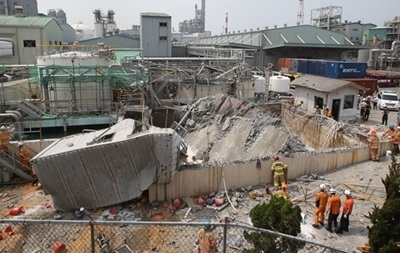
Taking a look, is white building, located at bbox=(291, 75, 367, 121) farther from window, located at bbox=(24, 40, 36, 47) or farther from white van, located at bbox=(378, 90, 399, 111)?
window, located at bbox=(24, 40, 36, 47)

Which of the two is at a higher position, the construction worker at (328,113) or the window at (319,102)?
the window at (319,102)

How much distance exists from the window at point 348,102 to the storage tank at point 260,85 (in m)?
7.47

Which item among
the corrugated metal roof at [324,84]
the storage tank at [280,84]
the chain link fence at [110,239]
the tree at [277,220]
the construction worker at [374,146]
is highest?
the corrugated metal roof at [324,84]

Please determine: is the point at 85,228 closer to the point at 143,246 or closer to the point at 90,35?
the point at 143,246

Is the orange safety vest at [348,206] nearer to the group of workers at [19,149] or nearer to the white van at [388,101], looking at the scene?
the group of workers at [19,149]

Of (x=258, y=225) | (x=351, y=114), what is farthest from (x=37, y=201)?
(x=351, y=114)

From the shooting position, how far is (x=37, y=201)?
38.0 feet

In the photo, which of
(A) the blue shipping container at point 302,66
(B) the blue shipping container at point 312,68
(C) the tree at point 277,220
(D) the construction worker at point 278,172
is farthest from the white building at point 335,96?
(C) the tree at point 277,220

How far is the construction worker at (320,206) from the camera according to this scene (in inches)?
348

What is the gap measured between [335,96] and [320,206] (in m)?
13.9

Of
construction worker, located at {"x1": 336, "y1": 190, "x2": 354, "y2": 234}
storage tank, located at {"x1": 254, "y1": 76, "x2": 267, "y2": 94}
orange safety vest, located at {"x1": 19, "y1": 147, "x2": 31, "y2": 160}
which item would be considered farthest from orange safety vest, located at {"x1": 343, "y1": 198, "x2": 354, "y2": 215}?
storage tank, located at {"x1": 254, "y1": 76, "x2": 267, "y2": 94}

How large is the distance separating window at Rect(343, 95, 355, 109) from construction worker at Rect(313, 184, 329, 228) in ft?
46.9

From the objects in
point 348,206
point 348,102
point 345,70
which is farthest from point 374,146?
point 345,70

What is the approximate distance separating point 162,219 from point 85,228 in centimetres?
222
